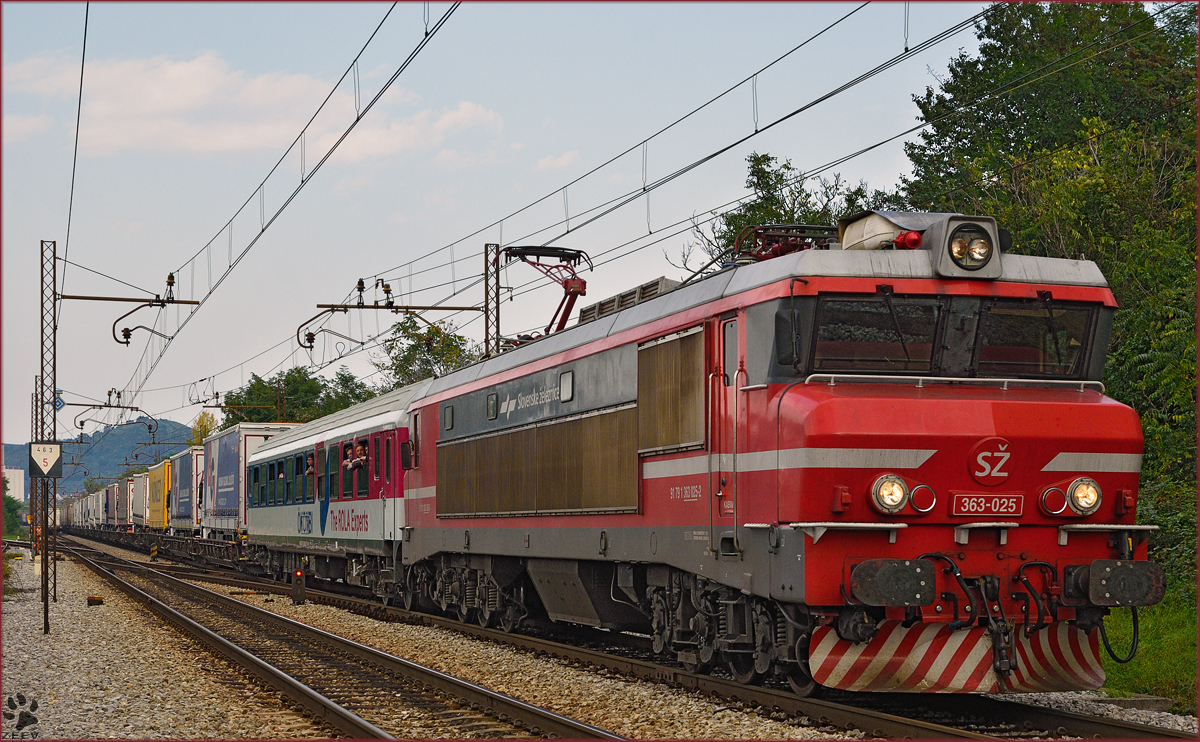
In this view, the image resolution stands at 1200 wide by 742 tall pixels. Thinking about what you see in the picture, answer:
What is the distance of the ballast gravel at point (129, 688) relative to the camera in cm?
1088

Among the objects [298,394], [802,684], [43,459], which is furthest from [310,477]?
[298,394]

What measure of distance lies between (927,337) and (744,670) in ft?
11.8

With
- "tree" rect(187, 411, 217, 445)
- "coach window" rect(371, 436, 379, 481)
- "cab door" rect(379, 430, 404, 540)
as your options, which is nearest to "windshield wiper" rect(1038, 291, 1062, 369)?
"cab door" rect(379, 430, 404, 540)

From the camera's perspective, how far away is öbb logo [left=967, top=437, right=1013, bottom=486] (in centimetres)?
989

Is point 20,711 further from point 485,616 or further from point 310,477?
point 310,477

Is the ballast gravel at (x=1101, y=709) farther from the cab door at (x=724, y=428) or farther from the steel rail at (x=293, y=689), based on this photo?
the steel rail at (x=293, y=689)

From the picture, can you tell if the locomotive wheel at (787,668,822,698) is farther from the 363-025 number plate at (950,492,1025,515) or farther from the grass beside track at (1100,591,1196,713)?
the grass beside track at (1100,591,1196,713)

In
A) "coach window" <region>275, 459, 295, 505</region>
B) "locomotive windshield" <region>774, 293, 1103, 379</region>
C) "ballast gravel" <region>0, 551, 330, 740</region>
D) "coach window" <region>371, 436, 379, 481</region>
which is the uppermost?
"locomotive windshield" <region>774, 293, 1103, 379</region>

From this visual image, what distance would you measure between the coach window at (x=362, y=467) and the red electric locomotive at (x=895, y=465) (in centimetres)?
1269

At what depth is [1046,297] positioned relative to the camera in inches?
421

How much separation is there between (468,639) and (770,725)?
8357mm

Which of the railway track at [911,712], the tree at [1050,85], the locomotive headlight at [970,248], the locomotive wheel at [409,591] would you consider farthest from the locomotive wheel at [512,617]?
the tree at [1050,85]

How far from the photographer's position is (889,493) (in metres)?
9.72

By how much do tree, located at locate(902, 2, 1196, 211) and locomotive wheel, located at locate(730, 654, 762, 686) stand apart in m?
31.7
